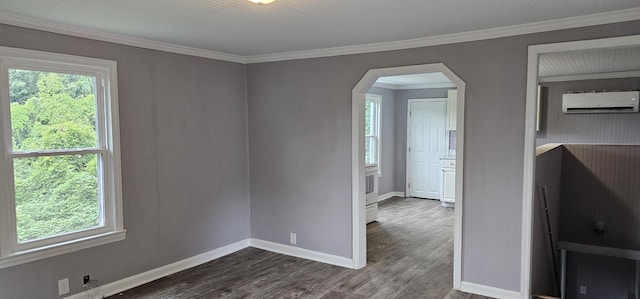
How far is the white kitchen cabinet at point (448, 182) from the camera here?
768 cm

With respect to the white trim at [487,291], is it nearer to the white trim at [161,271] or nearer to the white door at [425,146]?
the white trim at [161,271]

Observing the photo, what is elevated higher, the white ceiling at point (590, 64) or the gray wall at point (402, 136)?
the white ceiling at point (590, 64)

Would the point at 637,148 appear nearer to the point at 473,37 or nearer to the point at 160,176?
the point at 473,37

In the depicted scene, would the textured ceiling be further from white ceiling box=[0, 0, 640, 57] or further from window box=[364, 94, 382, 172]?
window box=[364, 94, 382, 172]

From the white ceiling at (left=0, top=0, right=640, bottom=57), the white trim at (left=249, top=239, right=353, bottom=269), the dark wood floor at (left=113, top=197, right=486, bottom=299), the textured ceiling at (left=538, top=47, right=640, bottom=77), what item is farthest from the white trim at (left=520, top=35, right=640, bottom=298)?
the white trim at (left=249, top=239, right=353, bottom=269)

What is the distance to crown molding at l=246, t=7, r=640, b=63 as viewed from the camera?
3.02m

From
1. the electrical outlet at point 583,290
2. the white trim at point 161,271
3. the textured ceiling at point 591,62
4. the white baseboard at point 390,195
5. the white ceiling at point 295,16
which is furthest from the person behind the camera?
the white baseboard at point 390,195

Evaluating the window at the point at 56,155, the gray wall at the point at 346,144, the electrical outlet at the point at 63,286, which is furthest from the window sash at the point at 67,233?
the gray wall at the point at 346,144

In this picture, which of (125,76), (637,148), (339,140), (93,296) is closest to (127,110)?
(125,76)

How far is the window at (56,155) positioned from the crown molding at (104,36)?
7.8 inches

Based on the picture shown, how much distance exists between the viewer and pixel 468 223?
3.80 meters

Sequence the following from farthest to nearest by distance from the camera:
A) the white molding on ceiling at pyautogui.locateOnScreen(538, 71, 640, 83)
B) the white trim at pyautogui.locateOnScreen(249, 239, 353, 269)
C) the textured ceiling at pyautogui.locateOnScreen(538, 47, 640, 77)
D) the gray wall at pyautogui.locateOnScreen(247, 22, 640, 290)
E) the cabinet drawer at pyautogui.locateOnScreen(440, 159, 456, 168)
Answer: the cabinet drawer at pyautogui.locateOnScreen(440, 159, 456, 168), the white molding on ceiling at pyautogui.locateOnScreen(538, 71, 640, 83), the textured ceiling at pyautogui.locateOnScreen(538, 47, 640, 77), the white trim at pyautogui.locateOnScreen(249, 239, 353, 269), the gray wall at pyautogui.locateOnScreen(247, 22, 640, 290)

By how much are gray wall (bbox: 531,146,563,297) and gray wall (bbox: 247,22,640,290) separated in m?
0.43

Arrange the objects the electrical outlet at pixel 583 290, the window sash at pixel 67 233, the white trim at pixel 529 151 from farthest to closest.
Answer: the electrical outlet at pixel 583 290 < the white trim at pixel 529 151 < the window sash at pixel 67 233
